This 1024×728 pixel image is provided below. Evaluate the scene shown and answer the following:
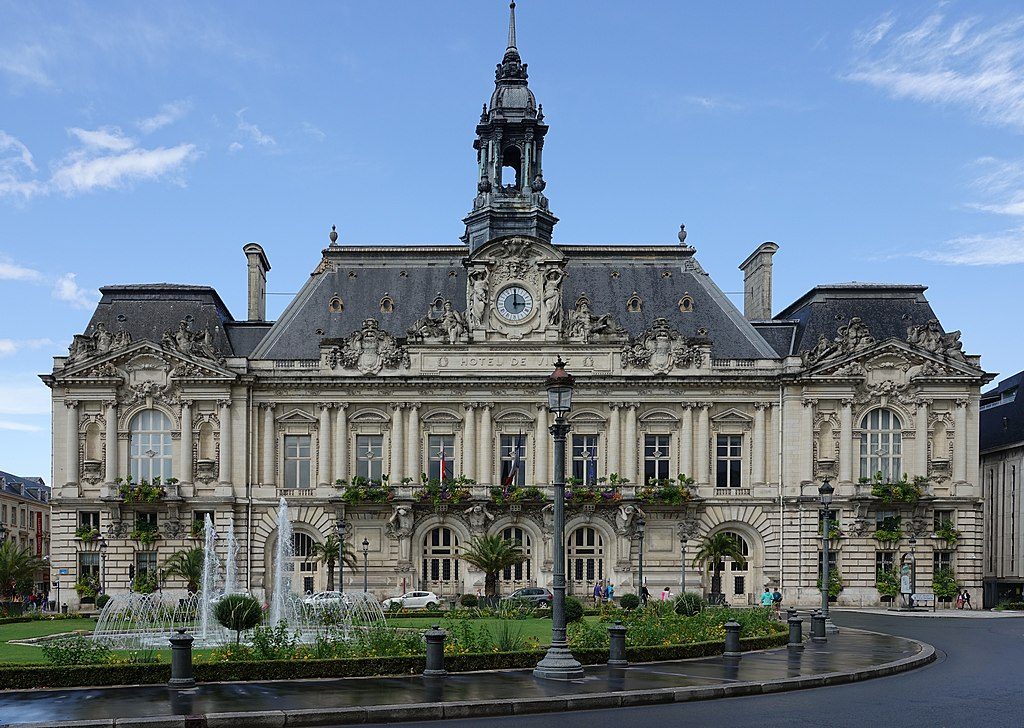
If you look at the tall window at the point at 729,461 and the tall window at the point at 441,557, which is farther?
the tall window at the point at 729,461

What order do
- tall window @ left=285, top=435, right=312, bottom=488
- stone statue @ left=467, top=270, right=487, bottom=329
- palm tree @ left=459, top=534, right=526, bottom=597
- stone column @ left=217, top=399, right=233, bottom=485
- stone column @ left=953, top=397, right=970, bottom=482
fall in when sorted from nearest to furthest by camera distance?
palm tree @ left=459, top=534, right=526, bottom=597, stone column @ left=217, top=399, right=233, bottom=485, stone column @ left=953, top=397, right=970, bottom=482, stone statue @ left=467, top=270, right=487, bottom=329, tall window @ left=285, top=435, right=312, bottom=488

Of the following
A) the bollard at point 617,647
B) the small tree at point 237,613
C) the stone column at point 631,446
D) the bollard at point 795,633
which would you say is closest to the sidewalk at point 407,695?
the bollard at point 617,647

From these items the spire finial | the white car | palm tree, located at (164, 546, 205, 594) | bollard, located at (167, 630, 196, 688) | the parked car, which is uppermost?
the spire finial

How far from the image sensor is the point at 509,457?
67.0 meters

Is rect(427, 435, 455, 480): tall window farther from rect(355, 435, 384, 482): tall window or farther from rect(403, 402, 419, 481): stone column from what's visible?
rect(355, 435, 384, 482): tall window

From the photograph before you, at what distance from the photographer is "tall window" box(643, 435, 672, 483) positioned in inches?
2633

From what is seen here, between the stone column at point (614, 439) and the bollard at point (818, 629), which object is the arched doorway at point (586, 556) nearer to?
the stone column at point (614, 439)

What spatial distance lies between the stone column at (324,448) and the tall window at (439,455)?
19.1ft

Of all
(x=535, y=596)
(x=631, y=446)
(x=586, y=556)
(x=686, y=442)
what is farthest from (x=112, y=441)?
(x=686, y=442)

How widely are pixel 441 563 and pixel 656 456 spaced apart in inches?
553

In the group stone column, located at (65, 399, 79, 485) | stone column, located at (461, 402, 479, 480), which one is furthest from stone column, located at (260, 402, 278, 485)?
stone column, located at (461, 402, 479, 480)

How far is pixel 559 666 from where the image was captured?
26.5m

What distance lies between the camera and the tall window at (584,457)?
66.7 m

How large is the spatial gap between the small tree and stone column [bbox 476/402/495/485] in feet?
117
